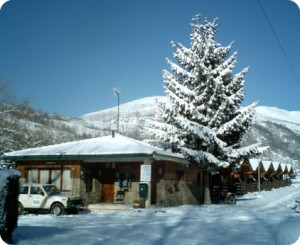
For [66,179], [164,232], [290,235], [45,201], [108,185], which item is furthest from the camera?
[108,185]

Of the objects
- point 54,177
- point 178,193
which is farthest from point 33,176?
point 178,193

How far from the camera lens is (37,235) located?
486 inches

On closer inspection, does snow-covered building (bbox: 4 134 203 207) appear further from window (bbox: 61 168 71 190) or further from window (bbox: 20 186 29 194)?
window (bbox: 20 186 29 194)

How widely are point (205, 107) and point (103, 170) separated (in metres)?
7.45

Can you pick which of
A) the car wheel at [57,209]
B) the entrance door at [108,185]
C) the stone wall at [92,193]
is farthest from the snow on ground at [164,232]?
the entrance door at [108,185]

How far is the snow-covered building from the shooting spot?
23.5 metres

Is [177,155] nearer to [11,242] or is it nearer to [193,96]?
[193,96]

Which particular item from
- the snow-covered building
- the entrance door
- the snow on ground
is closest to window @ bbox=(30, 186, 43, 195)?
the snow-covered building

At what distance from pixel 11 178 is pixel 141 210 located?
34.8 feet

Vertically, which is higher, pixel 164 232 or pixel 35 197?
pixel 35 197

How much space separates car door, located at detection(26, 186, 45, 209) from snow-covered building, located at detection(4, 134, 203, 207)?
3.10 metres

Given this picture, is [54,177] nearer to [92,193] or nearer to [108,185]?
[92,193]

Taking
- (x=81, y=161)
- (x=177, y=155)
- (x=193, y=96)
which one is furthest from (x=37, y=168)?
(x=193, y=96)

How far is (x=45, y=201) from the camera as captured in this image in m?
20.6
